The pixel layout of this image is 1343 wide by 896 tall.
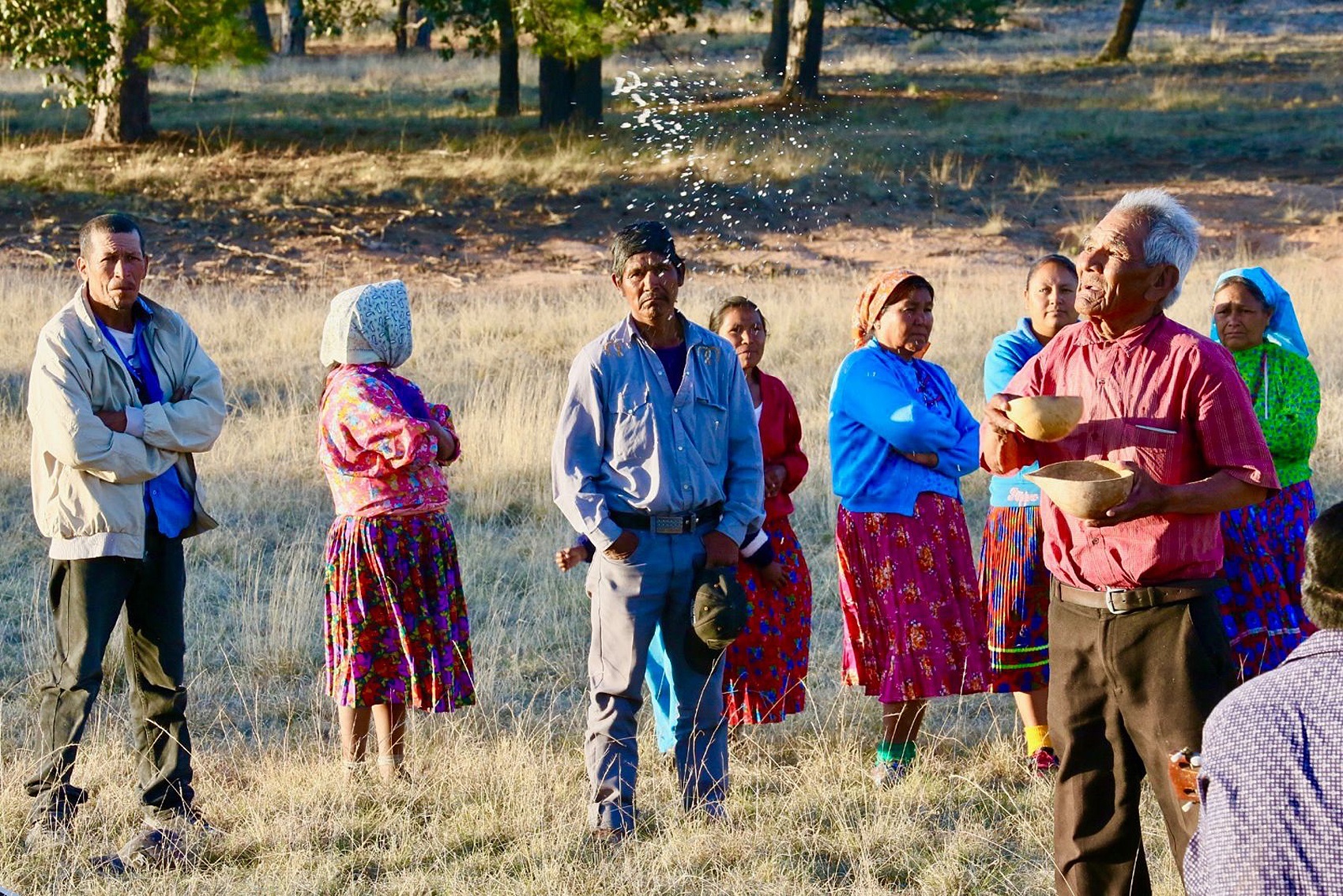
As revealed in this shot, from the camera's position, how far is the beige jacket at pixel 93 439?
4285mm

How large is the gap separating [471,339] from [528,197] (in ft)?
29.4

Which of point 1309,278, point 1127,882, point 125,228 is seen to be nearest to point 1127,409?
point 1127,882

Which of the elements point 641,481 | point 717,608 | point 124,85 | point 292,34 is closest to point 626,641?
point 717,608

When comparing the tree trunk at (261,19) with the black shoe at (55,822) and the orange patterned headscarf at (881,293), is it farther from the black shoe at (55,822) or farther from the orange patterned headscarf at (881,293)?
the black shoe at (55,822)

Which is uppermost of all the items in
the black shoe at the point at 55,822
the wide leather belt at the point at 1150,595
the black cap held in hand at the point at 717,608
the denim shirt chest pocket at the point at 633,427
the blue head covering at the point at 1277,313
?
the blue head covering at the point at 1277,313

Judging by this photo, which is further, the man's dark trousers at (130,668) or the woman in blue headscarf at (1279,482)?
the woman in blue headscarf at (1279,482)

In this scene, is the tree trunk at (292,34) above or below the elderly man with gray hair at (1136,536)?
above

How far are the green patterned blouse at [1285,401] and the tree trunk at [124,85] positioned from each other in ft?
56.3

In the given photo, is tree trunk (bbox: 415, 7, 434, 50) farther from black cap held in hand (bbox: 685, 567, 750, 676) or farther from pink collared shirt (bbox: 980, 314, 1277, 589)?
pink collared shirt (bbox: 980, 314, 1277, 589)

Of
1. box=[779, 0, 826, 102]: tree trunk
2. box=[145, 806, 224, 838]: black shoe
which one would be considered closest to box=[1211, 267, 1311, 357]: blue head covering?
box=[145, 806, 224, 838]: black shoe

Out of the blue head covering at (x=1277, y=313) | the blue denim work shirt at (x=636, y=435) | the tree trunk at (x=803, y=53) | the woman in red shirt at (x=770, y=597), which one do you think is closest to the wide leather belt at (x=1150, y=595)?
the blue denim work shirt at (x=636, y=435)

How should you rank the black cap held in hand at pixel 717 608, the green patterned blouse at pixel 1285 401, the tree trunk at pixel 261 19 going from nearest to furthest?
the black cap held in hand at pixel 717 608 → the green patterned blouse at pixel 1285 401 → the tree trunk at pixel 261 19

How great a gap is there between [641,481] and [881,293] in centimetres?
122

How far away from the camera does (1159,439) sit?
3.45m
